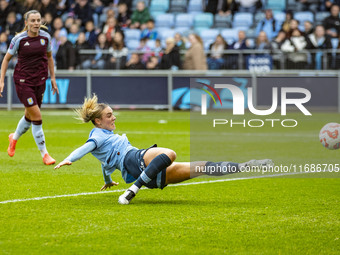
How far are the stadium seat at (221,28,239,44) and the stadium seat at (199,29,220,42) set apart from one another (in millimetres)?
251

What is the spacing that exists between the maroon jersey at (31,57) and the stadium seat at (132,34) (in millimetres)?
14934

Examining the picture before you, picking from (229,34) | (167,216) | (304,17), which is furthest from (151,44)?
(167,216)

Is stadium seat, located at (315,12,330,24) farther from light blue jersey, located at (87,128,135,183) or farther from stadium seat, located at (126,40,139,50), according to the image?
light blue jersey, located at (87,128,135,183)

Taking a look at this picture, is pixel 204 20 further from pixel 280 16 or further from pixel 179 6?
pixel 280 16

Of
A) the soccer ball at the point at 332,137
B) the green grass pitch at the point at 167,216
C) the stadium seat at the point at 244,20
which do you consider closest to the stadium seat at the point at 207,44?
the stadium seat at the point at 244,20

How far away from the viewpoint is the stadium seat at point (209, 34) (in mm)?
25312

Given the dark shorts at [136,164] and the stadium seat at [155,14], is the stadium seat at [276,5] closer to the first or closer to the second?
the stadium seat at [155,14]

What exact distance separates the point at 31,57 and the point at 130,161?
162 inches

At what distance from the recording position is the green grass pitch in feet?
18.1

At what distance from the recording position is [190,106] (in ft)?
72.3

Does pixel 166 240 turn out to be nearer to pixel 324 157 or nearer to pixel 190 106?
pixel 324 157

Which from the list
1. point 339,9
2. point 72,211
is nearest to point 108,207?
point 72,211

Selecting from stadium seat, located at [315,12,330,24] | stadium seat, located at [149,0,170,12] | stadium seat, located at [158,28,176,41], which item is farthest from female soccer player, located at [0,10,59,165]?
stadium seat, located at [149,0,170,12]

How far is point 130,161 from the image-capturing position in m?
7.60
